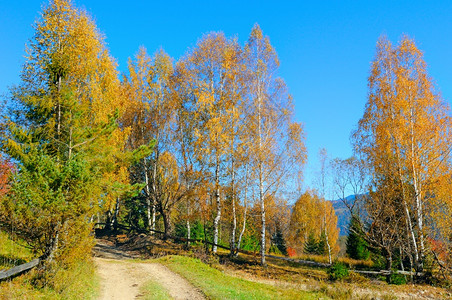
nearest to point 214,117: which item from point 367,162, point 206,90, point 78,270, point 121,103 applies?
point 206,90

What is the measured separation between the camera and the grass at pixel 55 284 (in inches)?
303

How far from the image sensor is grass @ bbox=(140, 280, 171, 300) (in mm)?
9562

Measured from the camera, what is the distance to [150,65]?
24516 millimetres

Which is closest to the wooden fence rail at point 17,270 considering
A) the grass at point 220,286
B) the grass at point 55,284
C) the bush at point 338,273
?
the grass at point 55,284

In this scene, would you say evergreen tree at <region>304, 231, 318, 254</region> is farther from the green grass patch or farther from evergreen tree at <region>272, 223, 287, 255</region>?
the green grass patch

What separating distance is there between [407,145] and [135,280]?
51.8ft

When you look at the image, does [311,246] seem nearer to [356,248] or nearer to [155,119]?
[356,248]

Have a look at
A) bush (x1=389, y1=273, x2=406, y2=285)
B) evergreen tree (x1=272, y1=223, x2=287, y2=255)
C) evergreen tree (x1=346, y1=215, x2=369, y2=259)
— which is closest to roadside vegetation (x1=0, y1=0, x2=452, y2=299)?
bush (x1=389, y1=273, x2=406, y2=285)

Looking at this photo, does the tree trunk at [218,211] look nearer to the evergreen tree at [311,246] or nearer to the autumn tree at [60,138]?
the autumn tree at [60,138]

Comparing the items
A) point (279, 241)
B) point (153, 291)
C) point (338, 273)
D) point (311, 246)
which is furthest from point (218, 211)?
point (279, 241)

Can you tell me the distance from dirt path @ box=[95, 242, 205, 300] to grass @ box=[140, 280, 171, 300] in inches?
6.5

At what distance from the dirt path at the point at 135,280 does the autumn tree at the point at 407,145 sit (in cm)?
1081

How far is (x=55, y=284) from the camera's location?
28.6 ft

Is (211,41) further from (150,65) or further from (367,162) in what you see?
(367,162)
